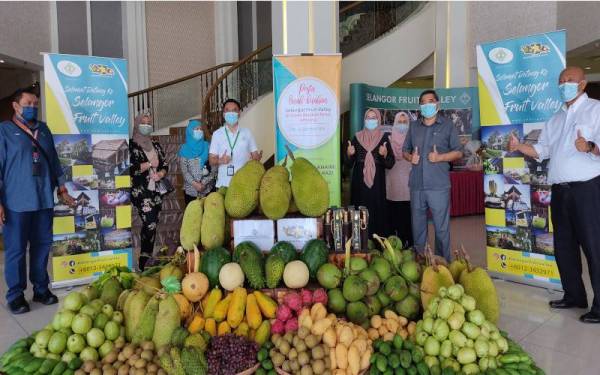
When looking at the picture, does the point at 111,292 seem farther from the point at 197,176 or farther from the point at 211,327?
the point at 197,176

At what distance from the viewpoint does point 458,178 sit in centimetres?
780

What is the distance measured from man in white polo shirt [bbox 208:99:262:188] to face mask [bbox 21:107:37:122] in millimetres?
1350

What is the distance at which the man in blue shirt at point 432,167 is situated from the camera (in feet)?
11.7

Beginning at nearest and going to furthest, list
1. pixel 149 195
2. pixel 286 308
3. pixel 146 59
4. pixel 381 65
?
pixel 286 308, pixel 149 195, pixel 381 65, pixel 146 59

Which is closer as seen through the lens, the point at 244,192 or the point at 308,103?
the point at 244,192

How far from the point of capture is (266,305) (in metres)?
2.19

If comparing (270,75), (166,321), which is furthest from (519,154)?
(270,75)

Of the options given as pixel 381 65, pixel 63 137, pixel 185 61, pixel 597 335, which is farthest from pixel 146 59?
pixel 597 335

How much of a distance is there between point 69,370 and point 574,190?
122 inches

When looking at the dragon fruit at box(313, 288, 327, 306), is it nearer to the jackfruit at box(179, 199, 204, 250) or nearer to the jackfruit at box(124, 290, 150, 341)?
the jackfruit at box(179, 199, 204, 250)

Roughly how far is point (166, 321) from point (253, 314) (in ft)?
1.32

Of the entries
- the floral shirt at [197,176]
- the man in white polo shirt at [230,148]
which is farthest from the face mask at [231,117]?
the floral shirt at [197,176]

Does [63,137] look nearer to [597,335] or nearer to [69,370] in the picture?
A: [69,370]

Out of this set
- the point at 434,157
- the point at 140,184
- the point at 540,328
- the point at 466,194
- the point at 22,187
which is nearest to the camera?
the point at 540,328
